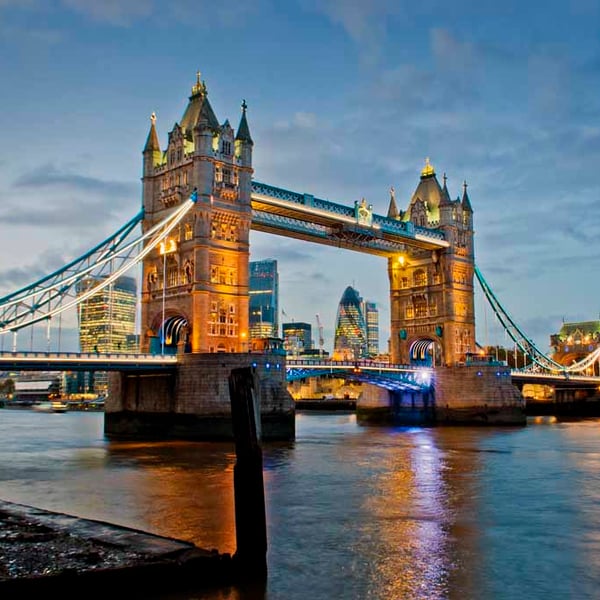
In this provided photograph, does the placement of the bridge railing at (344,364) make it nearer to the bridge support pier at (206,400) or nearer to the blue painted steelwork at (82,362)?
the bridge support pier at (206,400)

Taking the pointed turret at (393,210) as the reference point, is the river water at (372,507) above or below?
below

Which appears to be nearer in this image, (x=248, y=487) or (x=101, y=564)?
(x=101, y=564)

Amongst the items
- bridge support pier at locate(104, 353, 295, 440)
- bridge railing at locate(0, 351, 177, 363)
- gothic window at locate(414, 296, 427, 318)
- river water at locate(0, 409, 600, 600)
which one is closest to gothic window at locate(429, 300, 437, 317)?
gothic window at locate(414, 296, 427, 318)

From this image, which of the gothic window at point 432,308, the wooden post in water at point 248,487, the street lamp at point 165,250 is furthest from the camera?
the gothic window at point 432,308

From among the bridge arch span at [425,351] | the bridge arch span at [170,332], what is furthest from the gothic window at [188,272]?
the bridge arch span at [425,351]

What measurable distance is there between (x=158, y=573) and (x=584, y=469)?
24.4 meters

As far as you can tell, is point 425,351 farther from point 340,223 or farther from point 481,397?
point 340,223

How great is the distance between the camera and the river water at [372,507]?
13852mm

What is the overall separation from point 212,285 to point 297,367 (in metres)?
9.28

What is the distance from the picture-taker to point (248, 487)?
44.6 ft

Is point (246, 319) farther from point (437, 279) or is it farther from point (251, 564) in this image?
point (251, 564)

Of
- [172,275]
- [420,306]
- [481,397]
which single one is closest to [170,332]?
[172,275]

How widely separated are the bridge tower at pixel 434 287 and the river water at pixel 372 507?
27.2m

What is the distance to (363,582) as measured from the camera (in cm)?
1350
